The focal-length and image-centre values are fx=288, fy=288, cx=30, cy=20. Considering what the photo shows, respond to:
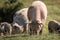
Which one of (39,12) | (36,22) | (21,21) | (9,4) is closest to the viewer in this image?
(36,22)

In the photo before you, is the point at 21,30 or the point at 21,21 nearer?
the point at 21,30

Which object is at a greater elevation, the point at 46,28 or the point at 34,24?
the point at 34,24

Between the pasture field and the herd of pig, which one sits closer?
the pasture field

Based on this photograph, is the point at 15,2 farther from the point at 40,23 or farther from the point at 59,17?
the point at 40,23

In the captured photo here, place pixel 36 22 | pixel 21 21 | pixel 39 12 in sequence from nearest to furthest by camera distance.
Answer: pixel 36 22
pixel 39 12
pixel 21 21

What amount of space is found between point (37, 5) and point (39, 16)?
63.2 inches

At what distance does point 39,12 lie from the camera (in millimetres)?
21516

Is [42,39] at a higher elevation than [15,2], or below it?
below

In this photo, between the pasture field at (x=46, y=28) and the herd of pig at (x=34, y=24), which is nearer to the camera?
the pasture field at (x=46, y=28)

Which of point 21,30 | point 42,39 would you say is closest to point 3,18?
point 21,30

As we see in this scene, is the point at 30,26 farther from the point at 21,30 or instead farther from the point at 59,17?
the point at 59,17

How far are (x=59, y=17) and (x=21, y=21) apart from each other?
9613 mm

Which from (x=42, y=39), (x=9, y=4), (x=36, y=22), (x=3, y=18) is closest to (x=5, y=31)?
(x=36, y=22)

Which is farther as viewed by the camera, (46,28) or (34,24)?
(46,28)
